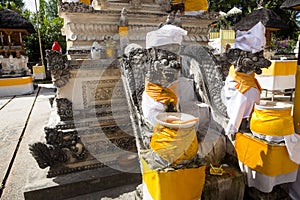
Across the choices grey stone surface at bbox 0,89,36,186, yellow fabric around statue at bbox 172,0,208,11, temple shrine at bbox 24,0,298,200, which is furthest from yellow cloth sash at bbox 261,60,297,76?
grey stone surface at bbox 0,89,36,186

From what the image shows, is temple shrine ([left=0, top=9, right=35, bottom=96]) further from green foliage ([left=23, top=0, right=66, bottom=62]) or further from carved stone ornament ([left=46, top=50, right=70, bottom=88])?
carved stone ornament ([left=46, top=50, right=70, bottom=88])

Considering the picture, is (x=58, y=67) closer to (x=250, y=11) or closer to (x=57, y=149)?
(x=57, y=149)

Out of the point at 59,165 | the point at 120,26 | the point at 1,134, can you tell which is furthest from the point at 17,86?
the point at 59,165

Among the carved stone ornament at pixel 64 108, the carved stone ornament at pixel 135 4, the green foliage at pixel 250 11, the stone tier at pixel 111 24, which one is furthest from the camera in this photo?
the green foliage at pixel 250 11

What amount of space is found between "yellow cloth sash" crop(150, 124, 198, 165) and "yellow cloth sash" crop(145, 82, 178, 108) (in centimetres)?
50

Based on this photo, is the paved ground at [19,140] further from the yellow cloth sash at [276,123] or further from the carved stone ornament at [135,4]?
the carved stone ornament at [135,4]

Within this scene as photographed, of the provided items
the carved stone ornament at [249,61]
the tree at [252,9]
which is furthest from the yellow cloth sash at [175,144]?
the tree at [252,9]

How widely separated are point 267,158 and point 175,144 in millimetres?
953

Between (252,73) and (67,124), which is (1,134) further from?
(252,73)

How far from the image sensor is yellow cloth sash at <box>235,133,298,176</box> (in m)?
2.12

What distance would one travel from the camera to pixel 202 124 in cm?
318

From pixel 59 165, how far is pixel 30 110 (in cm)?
483

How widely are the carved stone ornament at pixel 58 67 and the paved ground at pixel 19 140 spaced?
129 centimetres

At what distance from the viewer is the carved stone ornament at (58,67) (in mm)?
3129
